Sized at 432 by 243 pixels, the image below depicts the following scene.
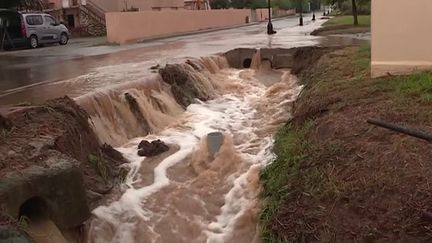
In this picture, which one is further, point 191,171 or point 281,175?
point 191,171

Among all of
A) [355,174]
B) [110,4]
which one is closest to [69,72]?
[355,174]

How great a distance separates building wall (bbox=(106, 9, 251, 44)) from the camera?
94.0ft

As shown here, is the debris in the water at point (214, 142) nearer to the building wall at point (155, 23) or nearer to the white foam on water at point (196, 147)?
the white foam on water at point (196, 147)

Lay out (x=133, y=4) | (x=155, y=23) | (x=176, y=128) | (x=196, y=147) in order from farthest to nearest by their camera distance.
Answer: (x=133, y=4) → (x=155, y=23) → (x=176, y=128) → (x=196, y=147)

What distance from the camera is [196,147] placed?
9.63m

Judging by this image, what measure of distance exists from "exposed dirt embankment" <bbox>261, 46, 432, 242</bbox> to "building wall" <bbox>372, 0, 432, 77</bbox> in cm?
85

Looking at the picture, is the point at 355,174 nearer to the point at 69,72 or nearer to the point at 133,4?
the point at 69,72

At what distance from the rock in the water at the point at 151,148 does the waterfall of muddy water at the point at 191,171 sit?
5.0 inches

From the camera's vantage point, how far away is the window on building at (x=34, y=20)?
26.5 metres

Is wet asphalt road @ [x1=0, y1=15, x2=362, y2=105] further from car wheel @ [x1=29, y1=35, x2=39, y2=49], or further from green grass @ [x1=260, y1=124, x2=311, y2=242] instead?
green grass @ [x1=260, y1=124, x2=311, y2=242]

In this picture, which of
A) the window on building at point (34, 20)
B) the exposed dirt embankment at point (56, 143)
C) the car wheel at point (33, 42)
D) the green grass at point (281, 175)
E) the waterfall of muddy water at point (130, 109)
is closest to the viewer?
the green grass at point (281, 175)

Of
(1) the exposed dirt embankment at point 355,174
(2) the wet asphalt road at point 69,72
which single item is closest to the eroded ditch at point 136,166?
(1) the exposed dirt embankment at point 355,174

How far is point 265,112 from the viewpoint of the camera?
12.6 m

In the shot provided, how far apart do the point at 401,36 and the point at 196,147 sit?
13.4 ft
